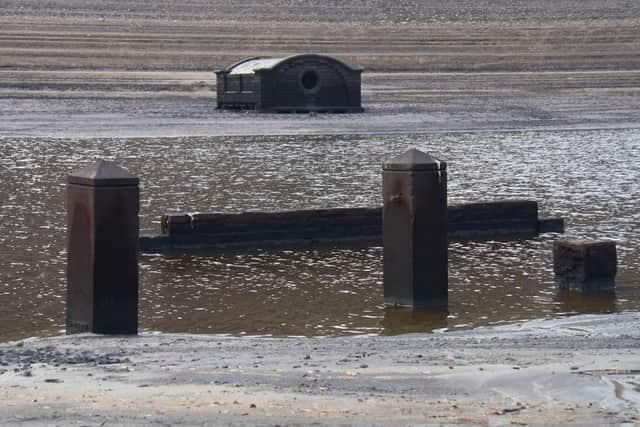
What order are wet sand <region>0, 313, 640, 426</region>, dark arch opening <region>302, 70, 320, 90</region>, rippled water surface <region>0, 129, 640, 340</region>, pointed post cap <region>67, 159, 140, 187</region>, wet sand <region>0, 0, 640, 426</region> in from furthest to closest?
dark arch opening <region>302, 70, 320, 90</region> < rippled water surface <region>0, 129, 640, 340</region> < pointed post cap <region>67, 159, 140, 187</region> < wet sand <region>0, 0, 640, 426</region> < wet sand <region>0, 313, 640, 426</region>

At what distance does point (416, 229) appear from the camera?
10.2 metres

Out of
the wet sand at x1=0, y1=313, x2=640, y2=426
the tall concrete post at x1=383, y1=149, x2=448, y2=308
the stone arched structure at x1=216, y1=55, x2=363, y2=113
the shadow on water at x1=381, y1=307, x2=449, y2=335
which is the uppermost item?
the stone arched structure at x1=216, y1=55, x2=363, y2=113

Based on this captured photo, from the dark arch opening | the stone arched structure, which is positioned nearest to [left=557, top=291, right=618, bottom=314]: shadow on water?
the stone arched structure

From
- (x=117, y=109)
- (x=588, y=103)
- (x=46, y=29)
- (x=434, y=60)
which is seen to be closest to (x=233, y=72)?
(x=117, y=109)

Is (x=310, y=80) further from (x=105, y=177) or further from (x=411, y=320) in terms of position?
(x=105, y=177)

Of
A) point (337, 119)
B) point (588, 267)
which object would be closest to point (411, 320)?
point (588, 267)

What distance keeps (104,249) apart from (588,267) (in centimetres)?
395

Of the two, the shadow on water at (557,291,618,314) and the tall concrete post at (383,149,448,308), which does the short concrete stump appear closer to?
the shadow on water at (557,291,618,314)

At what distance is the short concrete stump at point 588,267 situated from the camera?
36.2 ft

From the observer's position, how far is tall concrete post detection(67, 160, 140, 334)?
874 cm

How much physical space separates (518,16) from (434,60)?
32.9ft

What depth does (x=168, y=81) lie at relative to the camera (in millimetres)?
38281

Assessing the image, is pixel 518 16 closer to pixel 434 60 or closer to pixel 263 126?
pixel 434 60

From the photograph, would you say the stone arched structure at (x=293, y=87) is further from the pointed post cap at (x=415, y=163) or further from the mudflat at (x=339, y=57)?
the pointed post cap at (x=415, y=163)
